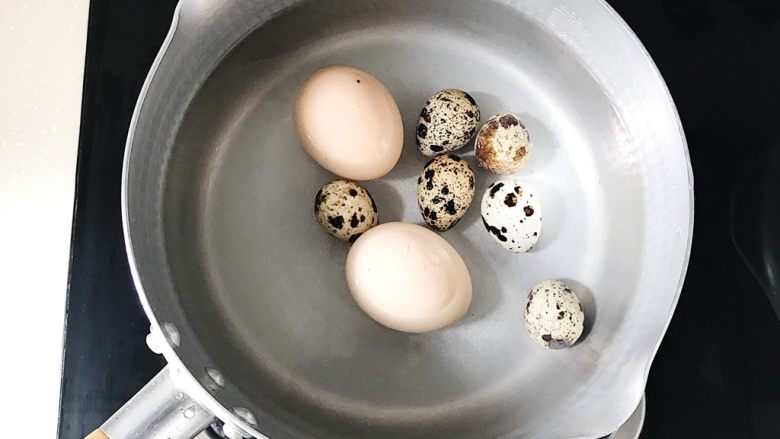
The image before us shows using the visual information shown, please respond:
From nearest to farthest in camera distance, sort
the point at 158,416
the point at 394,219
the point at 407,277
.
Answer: the point at 158,416 → the point at 407,277 → the point at 394,219

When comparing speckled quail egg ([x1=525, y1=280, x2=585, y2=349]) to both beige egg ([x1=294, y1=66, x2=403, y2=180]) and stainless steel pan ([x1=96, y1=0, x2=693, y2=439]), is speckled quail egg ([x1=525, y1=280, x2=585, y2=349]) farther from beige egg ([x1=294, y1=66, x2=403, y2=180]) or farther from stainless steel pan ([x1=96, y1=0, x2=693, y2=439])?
beige egg ([x1=294, y1=66, x2=403, y2=180])

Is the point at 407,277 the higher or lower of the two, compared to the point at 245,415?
higher

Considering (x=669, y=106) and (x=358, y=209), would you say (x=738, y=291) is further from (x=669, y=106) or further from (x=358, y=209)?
(x=358, y=209)

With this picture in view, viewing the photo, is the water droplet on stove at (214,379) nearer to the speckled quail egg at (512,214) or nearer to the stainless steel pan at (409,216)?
the stainless steel pan at (409,216)

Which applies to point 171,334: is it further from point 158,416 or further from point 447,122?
point 447,122

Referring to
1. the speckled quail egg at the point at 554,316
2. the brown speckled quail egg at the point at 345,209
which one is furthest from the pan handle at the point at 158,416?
the speckled quail egg at the point at 554,316

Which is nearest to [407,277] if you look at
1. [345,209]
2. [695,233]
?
[345,209]
